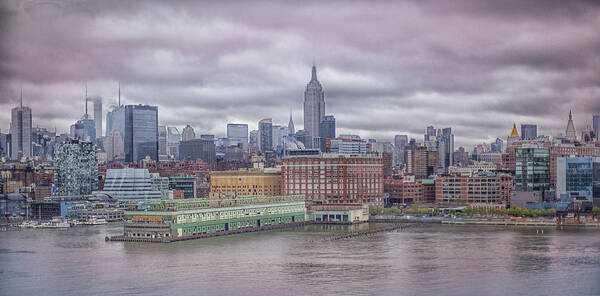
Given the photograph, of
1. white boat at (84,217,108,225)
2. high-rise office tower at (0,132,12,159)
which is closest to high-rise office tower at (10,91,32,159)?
high-rise office tower at (0,132,12,159)

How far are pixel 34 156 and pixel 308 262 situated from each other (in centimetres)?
11734

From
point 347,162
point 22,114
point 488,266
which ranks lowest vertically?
point 488,266

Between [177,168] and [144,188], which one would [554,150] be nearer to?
[144,188]

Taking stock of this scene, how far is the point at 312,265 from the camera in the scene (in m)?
40.9

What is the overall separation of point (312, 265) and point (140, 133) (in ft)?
467

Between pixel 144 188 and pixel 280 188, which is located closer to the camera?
pixel 280 188

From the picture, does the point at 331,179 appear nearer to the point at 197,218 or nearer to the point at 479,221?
the point at 479,221

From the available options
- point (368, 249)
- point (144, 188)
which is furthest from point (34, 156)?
point (368, 249)

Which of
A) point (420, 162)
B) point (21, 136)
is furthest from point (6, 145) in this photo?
point (420, 162)

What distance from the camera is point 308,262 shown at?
42.1m

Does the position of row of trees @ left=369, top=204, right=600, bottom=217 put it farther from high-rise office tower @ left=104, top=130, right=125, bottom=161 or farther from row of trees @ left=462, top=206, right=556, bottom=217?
high-rise office tower @ left=104, top=130, right=125, bottom=161

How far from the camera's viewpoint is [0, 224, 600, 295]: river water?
1359 inches

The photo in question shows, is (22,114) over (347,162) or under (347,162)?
over

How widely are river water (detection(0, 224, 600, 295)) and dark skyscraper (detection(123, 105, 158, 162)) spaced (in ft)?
395
